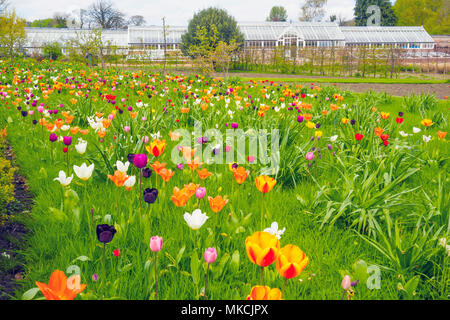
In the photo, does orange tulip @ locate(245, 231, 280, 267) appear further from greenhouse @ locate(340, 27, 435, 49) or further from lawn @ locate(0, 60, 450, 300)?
greenhouse @ locate(340, 27, 435, 49)

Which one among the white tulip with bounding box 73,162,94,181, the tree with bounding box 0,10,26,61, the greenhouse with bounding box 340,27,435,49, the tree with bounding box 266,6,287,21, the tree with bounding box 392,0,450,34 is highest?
the tree with bounding box 266,6,287,21

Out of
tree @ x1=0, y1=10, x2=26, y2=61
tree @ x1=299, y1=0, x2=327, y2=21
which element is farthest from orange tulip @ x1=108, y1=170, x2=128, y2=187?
tree @ x1=299, y1=0, x2=327, y2=21

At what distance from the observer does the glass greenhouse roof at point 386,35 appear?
123 feet

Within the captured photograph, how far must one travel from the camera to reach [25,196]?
8.97 feet

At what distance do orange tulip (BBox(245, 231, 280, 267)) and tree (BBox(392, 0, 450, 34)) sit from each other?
55007 mm

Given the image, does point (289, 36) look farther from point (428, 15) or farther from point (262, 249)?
point (262, 249)

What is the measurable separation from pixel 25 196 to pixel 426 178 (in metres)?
3.35

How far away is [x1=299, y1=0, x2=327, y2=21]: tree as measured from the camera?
47.5 meters

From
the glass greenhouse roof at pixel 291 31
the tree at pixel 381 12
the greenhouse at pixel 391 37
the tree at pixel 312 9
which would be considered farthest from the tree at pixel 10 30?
the tree at pixel 381 12

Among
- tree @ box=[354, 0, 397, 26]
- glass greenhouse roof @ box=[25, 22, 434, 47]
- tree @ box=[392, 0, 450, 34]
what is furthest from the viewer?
tree @ box=[354, 0, 397, 26]

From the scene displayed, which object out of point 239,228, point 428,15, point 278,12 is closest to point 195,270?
point 239,228

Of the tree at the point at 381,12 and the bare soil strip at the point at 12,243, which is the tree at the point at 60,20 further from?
the bare soil strip at the point at 12,243
